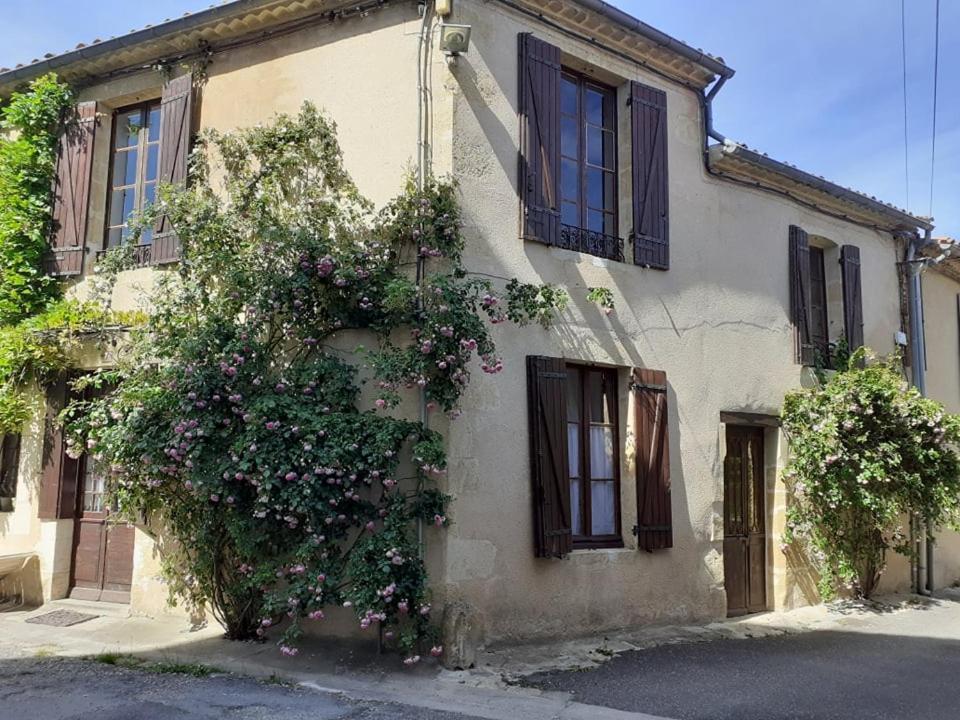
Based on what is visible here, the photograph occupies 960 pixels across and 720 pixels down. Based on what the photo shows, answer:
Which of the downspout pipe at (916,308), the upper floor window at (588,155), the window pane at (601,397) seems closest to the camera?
the window pane at (601,397)

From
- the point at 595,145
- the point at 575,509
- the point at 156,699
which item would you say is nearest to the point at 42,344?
the point at 156,699

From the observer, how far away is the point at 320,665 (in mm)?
5809

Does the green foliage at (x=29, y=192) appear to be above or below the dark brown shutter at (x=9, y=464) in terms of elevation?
above

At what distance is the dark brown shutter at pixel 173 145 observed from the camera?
7.43 m

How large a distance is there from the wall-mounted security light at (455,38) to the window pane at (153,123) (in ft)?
10.8

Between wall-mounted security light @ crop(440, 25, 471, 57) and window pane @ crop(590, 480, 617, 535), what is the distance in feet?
12.6

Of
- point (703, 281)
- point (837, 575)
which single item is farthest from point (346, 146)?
point (837, 575)

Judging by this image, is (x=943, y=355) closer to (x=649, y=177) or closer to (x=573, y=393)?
(x=649, y=177)

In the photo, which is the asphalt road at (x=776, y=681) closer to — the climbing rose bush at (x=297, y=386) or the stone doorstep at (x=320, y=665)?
the stone doorstep at (x=320, y=665)

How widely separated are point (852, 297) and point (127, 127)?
8.55 m

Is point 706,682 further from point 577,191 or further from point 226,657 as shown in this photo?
point 577,191

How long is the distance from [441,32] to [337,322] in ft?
8.18

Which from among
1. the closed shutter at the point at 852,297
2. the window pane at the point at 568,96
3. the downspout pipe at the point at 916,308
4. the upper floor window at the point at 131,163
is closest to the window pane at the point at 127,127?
the upper floor window at the point at 131,163

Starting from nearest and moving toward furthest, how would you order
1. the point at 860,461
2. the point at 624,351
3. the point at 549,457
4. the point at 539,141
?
1. the point at 549,457
2. the point at 539,141
3. the point at 624,351
4. the point at 860,461
